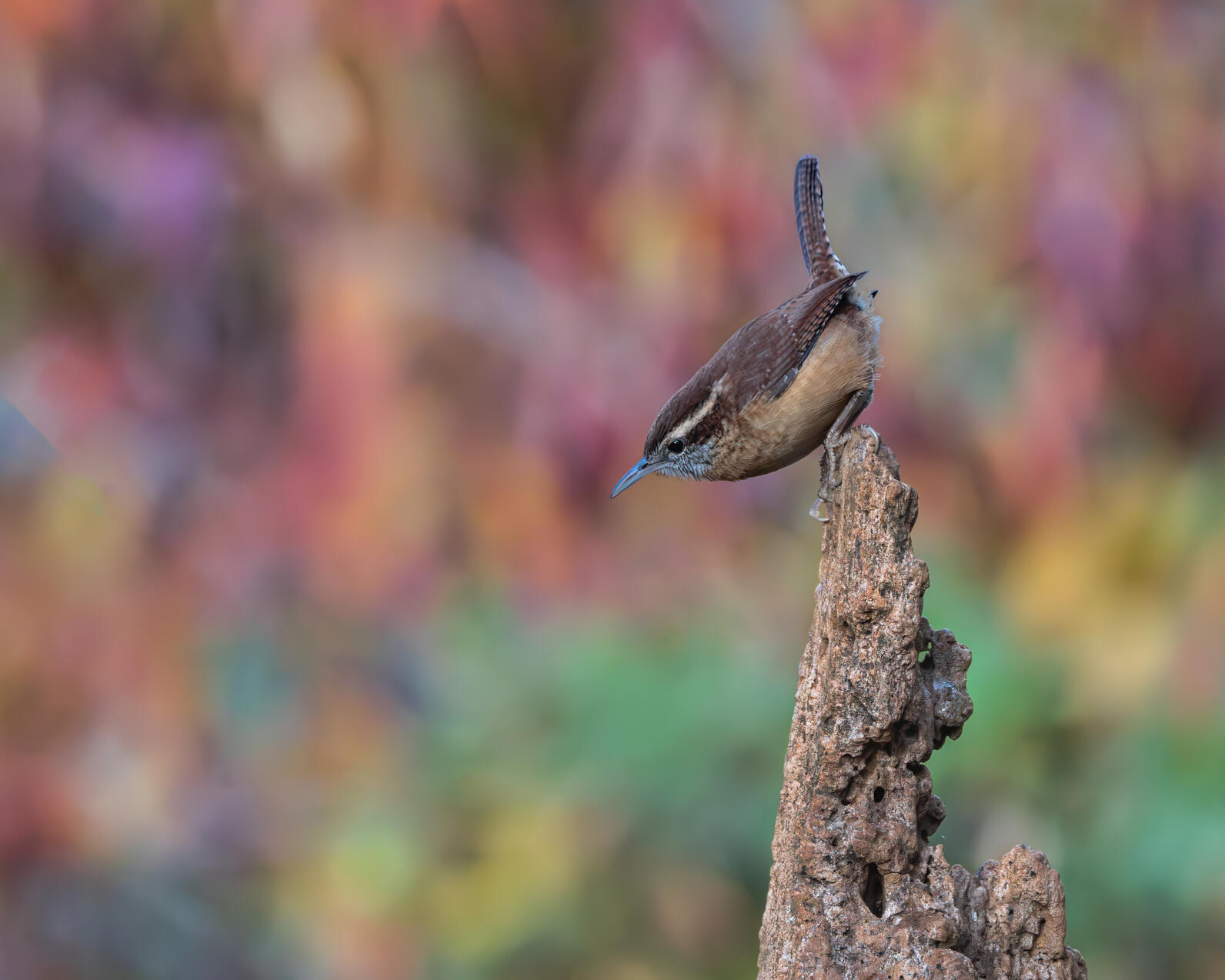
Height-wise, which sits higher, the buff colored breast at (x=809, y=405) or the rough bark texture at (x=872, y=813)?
the buff colored breast at (x=809, y=405)

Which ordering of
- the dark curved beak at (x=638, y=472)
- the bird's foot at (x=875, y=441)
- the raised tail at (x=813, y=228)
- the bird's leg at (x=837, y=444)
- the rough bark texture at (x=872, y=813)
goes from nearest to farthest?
the rough bark texture at (x=872, y=813)
the bird's foot at (x=875, y=441)
the bird's leg at (x=837, y=444)
the dark curved beak at (x=638, y=472)
the raised tail at (x=813, y=228)

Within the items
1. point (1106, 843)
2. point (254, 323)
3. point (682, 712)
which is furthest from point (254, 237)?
point (1106, 843)

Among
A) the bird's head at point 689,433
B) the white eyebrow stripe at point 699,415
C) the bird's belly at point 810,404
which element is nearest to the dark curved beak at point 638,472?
the bird's head at point 689,433

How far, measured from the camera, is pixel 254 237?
4.55 m

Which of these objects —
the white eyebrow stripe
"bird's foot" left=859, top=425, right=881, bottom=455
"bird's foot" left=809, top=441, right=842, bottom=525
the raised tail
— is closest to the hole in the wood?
"bird's foot" left=809, top=441, right=842, bottom=525

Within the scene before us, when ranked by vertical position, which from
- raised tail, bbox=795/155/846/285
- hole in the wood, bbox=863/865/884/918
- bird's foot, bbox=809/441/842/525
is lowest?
hole in the wood, bbox=863/865/884/918

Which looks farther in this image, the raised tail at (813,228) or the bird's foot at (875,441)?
the raised tail at (813,228)

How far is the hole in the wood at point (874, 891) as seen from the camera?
7.52ft

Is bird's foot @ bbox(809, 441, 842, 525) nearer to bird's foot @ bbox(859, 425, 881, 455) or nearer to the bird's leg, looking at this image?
the bird's leg

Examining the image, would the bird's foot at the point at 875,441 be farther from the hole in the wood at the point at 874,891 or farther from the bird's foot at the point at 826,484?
the hole in the wood at the point at 874,891

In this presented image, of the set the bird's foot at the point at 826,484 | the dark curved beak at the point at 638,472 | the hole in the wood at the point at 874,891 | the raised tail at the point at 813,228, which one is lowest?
the hole in the wood at the point at 874,891

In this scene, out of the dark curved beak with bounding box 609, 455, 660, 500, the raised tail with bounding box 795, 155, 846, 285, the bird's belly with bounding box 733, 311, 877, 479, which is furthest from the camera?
the raised tail with bounding box 795, 155, 846, 285

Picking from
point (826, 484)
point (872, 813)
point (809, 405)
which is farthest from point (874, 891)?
point (809, 405)

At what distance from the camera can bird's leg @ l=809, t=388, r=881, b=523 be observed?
2429 mm
